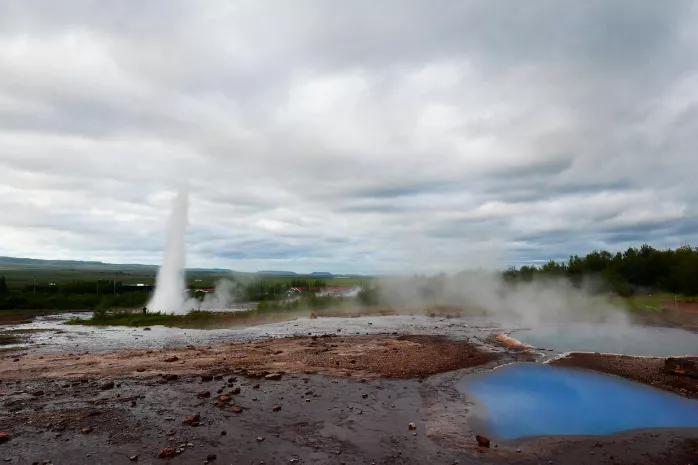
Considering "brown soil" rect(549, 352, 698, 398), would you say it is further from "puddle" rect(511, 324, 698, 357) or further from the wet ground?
"puddle" rect(511, 324, 698, 357)

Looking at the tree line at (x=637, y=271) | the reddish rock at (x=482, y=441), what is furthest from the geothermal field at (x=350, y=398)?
the tree line at (x=637, y=271)

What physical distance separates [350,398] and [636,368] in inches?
426

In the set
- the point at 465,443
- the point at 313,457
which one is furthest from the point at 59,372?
the point at 465,443

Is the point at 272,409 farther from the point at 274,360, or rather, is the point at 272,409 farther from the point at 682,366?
the point at 682,366

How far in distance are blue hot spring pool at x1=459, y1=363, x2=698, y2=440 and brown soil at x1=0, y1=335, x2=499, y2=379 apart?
7.95 feet

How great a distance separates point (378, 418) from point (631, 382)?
9.01m

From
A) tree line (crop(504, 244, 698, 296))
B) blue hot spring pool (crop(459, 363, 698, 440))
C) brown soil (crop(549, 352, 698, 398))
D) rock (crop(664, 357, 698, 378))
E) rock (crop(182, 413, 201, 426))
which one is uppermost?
tree line (crop(504, 244, 698, 296))

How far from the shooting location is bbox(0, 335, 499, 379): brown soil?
593 inches

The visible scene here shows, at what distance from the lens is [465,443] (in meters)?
9.02

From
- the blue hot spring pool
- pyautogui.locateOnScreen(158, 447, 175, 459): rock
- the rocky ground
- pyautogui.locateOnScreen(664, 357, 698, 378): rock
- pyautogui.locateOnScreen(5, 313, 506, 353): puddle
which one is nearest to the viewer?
pyautogui.locateOnScreen(158, 447, 175, 459): rock

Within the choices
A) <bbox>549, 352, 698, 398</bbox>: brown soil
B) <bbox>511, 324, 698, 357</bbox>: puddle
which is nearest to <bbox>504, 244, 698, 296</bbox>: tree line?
<bbox>511, 324, 698, 357</bbox>: puddle

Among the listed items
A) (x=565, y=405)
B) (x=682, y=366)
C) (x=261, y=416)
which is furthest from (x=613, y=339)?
(x=261, y=416)

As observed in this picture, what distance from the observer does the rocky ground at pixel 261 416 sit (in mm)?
8359

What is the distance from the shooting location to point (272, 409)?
1095cm
